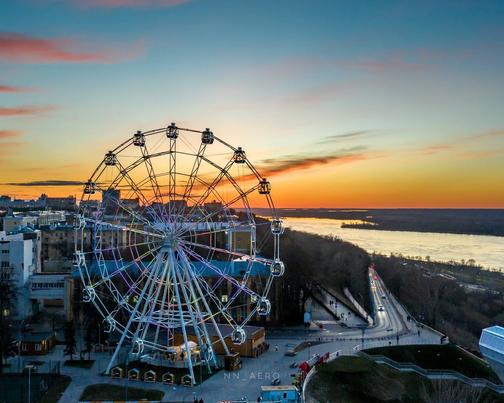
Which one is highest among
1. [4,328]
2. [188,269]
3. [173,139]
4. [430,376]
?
[173,139]

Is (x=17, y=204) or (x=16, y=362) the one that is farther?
(x=17, y=204)

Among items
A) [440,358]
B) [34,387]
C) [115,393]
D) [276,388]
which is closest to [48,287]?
[34,387]

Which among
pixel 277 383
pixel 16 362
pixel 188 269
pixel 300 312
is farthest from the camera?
pixel 300 312

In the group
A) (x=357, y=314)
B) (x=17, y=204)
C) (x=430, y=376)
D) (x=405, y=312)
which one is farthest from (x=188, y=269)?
(x=17, y=204)

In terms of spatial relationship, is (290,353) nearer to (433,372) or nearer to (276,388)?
(276,388)

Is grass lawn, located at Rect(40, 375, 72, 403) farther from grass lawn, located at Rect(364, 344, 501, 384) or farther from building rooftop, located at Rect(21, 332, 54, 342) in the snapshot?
grass lawn, located at Rect(364, 344, 501, 384)

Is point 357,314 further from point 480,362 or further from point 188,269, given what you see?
point 188,269
